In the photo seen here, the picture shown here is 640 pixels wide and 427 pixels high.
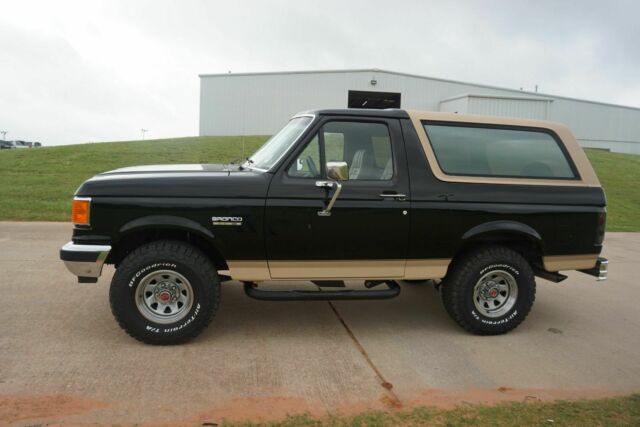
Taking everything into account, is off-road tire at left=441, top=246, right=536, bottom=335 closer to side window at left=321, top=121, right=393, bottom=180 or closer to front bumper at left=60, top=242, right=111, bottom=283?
side window at left=321, top=121, right=393, bottom=180

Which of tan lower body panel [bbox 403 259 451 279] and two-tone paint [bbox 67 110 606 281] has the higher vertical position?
two-tone paint [bbox 67 110 606 281]

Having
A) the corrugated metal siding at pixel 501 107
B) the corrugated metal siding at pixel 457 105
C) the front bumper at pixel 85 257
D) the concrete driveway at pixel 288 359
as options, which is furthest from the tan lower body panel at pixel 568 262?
the corrugated metal siding at pixel 501 107

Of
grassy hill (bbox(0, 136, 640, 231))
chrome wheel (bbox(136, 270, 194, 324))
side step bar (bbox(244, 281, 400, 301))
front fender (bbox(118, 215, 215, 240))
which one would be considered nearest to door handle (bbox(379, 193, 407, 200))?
side step bar (bbox(244, 281, 400, 301))

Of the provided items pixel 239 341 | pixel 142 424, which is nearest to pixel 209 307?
pixel 239 341

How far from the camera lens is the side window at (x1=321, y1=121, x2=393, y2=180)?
4855mm

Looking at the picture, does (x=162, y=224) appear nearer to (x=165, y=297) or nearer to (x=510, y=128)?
(x=165, y=297)

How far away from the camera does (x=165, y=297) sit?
4.52 metres

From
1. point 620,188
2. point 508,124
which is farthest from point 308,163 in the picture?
point 620,188

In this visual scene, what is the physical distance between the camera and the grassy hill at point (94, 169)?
1230cm

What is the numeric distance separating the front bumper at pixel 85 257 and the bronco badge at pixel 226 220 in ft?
2.84

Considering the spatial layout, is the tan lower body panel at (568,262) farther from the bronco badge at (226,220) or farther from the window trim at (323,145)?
the bronco badge at (226,220)

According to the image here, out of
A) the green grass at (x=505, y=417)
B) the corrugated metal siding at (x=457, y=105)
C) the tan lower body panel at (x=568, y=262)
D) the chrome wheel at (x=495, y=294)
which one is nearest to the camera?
the green grass at (x=505, y=417)

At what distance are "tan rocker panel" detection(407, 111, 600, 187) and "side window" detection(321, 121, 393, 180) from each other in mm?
343

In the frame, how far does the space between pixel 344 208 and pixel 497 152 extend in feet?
5.47
